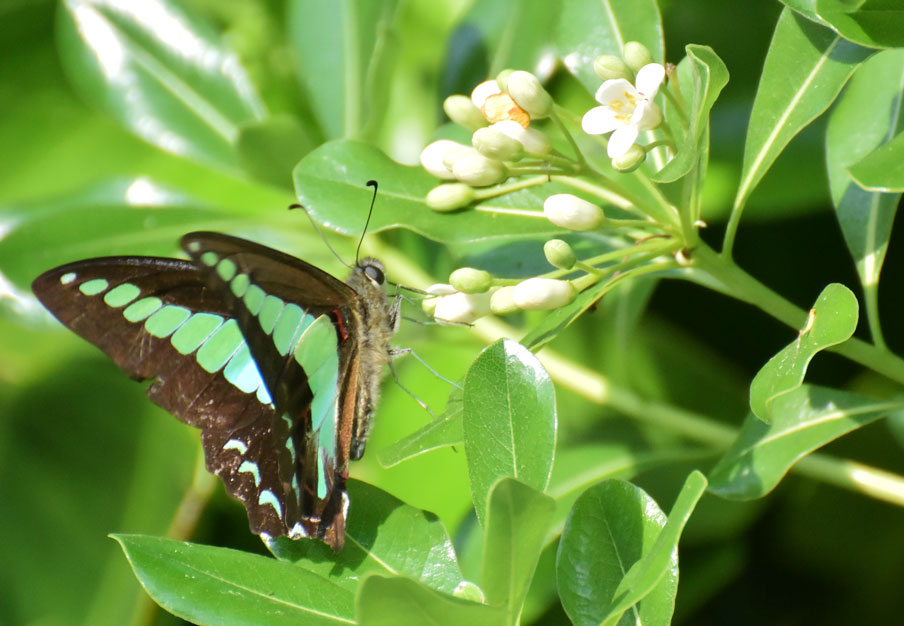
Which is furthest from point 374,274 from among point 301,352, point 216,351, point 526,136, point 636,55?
point 636,55

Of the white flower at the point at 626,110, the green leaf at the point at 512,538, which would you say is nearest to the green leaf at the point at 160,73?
the white flower at the point at 626,110

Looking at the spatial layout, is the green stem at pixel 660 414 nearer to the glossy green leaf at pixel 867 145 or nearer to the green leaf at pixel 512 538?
the glossy green leaf at pixel 867 145

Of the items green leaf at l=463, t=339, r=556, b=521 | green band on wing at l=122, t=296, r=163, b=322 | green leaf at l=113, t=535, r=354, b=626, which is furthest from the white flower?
green band on wing at l=122, t=296, r=163, b=322

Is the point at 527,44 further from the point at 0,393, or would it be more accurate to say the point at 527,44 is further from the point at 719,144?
the point at 0,393

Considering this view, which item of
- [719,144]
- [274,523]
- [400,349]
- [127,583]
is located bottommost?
[127,583]

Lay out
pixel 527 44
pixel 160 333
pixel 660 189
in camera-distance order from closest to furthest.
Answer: pixel 660 189
pixel 160 333
pixel 527 44

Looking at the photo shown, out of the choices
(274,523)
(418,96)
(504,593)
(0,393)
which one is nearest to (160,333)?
(274,523)
